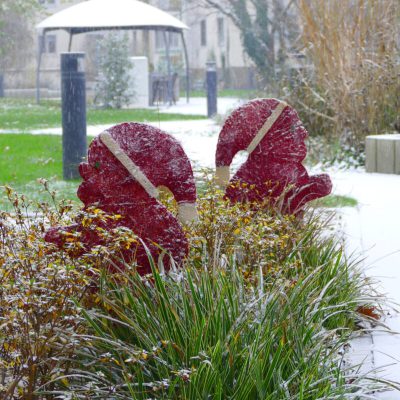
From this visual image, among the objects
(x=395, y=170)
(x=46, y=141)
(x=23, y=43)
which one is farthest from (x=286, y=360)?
(x=23, y=43)

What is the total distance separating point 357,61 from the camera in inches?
515

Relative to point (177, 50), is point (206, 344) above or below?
below

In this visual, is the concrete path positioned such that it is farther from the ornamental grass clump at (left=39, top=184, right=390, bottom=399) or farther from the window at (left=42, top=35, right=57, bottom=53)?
the window at (left=42, top=35, right=57, bottom=53)

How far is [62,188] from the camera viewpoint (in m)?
10.4

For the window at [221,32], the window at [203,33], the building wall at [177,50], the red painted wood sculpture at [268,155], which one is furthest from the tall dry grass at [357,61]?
the window at [203,33]

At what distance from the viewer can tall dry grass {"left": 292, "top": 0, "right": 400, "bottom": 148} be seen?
12891 mm

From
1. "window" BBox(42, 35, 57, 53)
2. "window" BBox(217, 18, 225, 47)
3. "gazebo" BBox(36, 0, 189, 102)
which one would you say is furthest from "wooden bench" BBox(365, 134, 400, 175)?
"window" BBox(42, 35, 57, 53)

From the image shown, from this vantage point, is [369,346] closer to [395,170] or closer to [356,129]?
[395,170]

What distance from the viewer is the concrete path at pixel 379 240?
454cm

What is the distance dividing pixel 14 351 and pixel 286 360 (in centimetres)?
97

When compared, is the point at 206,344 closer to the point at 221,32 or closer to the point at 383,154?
the point at 383,154

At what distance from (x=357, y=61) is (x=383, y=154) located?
1713 mm

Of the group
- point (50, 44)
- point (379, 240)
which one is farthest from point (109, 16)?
point (50, 44)

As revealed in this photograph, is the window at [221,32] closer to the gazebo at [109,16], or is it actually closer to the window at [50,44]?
the window at [50,44]
